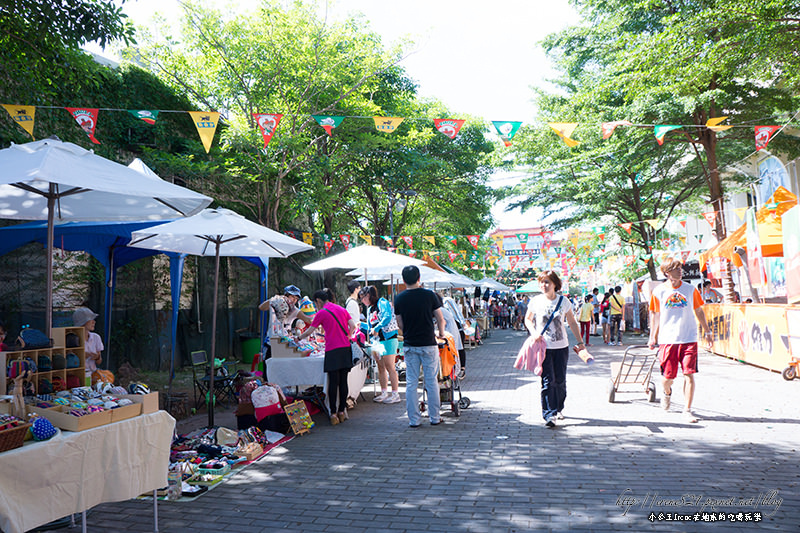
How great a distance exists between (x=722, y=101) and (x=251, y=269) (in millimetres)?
14325

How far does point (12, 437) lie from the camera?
123 inches

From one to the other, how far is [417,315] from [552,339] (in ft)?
5.37

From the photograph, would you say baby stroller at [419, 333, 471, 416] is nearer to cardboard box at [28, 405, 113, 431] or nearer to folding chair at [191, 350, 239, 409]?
folding chair at [191, 350, 239, 409]

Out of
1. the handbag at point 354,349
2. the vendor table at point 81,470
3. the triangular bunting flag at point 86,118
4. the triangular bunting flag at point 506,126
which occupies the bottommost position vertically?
the vendor table at point 81,470

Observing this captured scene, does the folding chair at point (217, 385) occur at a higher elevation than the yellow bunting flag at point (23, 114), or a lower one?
lower

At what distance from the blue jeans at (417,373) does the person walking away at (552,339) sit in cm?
127

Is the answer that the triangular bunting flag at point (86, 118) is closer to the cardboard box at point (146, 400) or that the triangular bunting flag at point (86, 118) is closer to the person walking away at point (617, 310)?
the cardboard box at point (146, 400)

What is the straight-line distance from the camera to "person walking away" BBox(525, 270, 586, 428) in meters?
6.57

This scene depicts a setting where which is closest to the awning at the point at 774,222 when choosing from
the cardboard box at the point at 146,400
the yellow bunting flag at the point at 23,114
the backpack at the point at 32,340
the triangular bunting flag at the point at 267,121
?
the triangular bunting flag at the point at 267,121

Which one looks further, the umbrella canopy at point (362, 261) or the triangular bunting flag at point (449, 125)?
Result: the triangular bunting flag at point (449, 125)

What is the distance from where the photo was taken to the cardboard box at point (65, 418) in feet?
11.5

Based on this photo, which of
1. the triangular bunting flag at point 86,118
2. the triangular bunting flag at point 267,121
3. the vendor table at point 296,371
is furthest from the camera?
the triangular bunting flag at point 267,121

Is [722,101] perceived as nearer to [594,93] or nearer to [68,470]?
[594,93]

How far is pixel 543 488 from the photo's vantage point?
4492 mm
